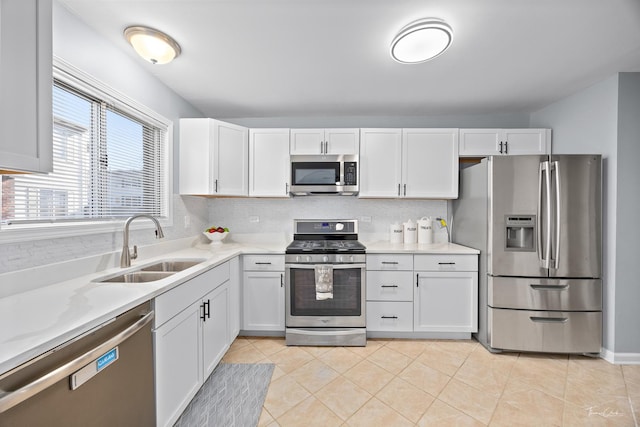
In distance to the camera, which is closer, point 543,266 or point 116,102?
point 116,102

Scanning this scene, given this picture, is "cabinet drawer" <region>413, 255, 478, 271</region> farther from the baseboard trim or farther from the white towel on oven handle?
the baseboard trim

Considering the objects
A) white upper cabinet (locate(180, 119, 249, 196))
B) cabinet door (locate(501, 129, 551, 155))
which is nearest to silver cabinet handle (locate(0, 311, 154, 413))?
white upper cabinet (locate(180, 119, 249, 196))

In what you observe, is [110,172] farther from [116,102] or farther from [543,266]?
[543,266]

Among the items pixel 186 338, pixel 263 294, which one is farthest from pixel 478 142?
pixel 186 338

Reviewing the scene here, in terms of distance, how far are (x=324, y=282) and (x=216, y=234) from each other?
138 centimetres

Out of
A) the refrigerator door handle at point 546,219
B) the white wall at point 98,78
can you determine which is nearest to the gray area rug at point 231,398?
the white wall at point 98,78

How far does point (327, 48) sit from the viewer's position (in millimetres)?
1844

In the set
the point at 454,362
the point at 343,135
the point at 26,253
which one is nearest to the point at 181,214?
the point at 26,253

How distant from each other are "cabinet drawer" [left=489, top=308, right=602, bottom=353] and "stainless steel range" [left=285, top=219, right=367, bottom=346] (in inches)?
48.0

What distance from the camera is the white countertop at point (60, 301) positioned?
0.79 m

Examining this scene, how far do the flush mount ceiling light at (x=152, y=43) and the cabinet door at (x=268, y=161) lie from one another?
1.16 m

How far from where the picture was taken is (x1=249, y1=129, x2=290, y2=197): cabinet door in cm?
290

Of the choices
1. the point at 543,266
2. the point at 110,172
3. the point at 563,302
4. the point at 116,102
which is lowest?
the point at 563,302

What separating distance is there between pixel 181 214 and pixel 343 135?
1.92 m
